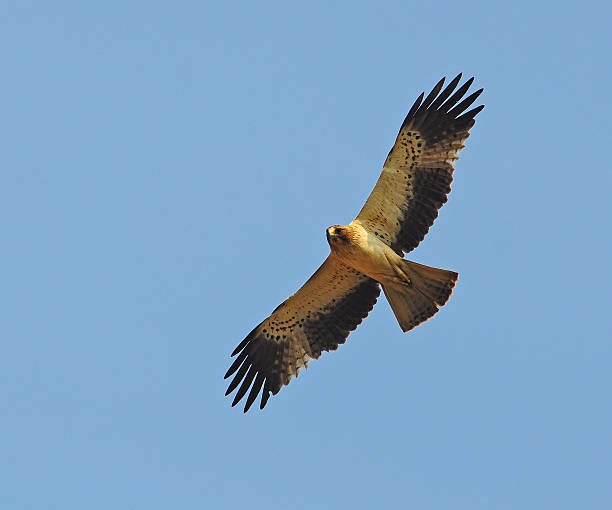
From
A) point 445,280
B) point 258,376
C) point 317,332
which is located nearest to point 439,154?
point 445,280

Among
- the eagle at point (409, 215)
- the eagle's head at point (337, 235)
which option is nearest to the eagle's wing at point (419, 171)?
the eagle at point (409, 215)

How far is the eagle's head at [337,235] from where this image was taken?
15789mm

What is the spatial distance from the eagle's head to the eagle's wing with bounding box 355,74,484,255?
2.08 ft

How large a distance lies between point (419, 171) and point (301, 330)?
323 centimetres

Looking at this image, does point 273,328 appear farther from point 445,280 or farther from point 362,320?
point 445,280

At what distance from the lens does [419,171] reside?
1619 centimetres

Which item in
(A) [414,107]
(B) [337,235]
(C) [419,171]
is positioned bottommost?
(B) [337,235]

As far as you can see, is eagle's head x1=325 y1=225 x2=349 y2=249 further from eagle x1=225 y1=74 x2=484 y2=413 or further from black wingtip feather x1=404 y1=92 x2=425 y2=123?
black wingtip feather x1=404 y1=92 x2=425 y2=123

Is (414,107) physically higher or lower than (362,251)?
higher

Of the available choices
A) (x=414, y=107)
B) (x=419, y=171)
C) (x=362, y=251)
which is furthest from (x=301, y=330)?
(x=414, y=107)

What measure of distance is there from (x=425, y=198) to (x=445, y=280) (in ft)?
4.11

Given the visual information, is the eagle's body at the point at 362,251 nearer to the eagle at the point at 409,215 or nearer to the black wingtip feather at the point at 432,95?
the eagle at the point at 409,215

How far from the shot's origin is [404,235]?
53.6ft

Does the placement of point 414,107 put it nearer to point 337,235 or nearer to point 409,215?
point 409,215
